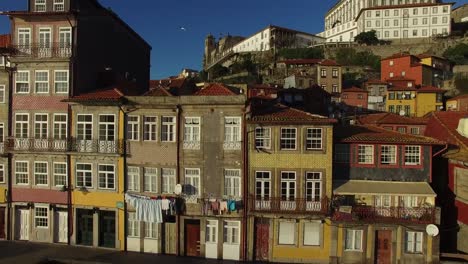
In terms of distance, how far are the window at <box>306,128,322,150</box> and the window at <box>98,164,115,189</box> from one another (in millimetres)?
11949

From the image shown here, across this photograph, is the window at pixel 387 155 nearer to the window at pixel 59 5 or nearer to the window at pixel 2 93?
the window at pixel 59 5

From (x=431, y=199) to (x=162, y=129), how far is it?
1598 cm

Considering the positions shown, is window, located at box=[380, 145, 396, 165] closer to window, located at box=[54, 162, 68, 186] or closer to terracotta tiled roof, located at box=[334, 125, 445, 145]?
terracotta tiled roof, located at box=[334, 125, 445, 145]

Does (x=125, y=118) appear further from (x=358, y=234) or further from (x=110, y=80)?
(x=358, y=234)

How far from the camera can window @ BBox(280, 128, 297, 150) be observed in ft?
71.8

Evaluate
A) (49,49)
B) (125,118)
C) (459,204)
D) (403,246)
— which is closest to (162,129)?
(125,118)

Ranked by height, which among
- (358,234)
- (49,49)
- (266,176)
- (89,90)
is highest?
(49,49)

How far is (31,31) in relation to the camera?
81.2 ft

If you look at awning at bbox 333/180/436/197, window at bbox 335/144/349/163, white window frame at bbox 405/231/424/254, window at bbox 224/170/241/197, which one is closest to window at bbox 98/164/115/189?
window at bbox 224/170/241/197

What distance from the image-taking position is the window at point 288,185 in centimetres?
2194

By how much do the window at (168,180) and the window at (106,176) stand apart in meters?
3.24

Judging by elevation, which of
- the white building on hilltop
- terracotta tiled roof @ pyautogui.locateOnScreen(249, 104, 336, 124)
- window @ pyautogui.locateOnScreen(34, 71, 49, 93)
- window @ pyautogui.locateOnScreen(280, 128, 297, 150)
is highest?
the white building on hilltop

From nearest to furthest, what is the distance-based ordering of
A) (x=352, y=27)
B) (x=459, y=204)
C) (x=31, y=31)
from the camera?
(x=459, y=204) → (x=31, y=31) → (x=352, y=27)

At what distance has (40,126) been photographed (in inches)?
971
